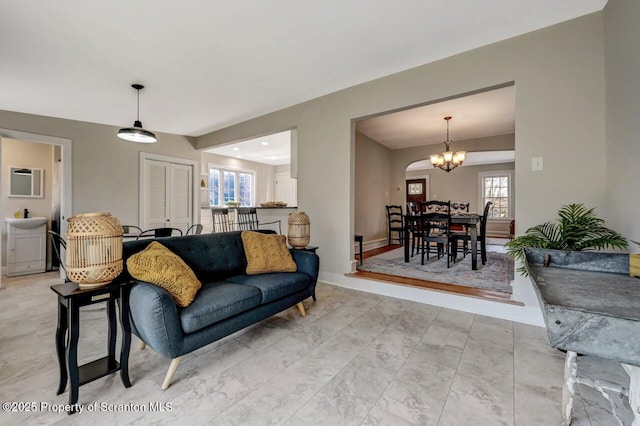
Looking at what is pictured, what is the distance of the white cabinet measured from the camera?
441 centimetres

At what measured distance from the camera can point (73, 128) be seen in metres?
4.52

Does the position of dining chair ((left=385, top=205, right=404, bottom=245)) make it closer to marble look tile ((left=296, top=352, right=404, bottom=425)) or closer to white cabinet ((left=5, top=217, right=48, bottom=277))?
marble look tile ((left=296, top=352, right=404, bottom=425))

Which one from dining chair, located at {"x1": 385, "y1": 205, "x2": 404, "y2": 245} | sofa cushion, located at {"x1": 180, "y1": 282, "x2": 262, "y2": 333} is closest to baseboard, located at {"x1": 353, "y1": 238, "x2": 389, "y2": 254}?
dining chair, located at {"x1": 385, "y1": 205, "x2": 404, "y2": 245}

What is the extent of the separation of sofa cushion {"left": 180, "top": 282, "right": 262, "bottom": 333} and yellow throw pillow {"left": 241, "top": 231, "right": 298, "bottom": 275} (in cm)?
36

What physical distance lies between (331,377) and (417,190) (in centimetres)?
941

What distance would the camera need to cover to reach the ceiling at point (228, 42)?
2.16 m

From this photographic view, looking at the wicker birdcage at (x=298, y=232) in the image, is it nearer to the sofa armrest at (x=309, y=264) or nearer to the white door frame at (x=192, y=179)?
the sofa armrest at (x=309, y=264)

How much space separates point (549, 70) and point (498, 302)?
216cm

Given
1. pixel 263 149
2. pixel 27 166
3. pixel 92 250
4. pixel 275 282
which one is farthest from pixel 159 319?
pixel 263 149

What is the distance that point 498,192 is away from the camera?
29.7 feet

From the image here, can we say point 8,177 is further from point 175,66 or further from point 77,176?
point 175,66

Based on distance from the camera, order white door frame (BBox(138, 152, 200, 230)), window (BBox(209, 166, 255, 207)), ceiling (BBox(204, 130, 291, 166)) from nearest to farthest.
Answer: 1. white door frame (BBox(138, 152, 200, 230))
2. ceiling (BBox(204, 130, 291, 166))
3. window (BBox(209, 166, 255, 207))

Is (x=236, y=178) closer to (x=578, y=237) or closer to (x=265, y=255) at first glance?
(x=265, y=255)

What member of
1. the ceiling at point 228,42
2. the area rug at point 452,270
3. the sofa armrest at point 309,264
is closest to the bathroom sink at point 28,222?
the ceiling at point 228,42
